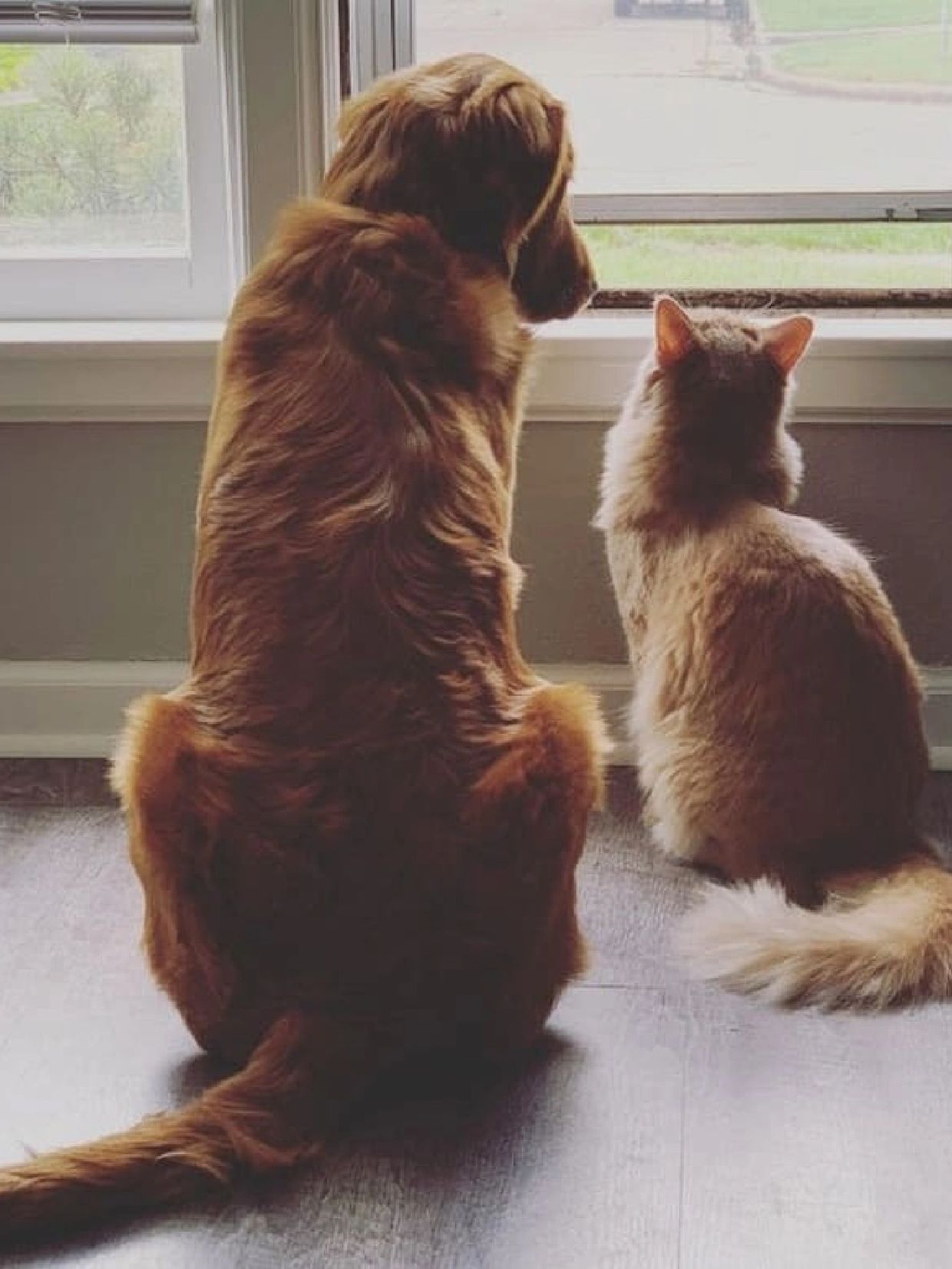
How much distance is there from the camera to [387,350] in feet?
5.48

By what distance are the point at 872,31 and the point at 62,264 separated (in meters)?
1.17

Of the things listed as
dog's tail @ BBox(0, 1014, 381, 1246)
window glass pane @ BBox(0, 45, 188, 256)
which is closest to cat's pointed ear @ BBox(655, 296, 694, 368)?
window glass pane @ BBox(0, 45, 188, 256)

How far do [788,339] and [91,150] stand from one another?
40.9 inches

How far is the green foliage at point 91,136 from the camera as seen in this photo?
2.49 meters

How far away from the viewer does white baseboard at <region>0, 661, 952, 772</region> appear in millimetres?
2590

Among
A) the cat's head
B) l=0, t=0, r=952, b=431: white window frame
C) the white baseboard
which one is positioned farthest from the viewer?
the white baseboard

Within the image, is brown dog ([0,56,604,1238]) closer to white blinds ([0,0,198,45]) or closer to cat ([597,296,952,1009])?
cat ([597,296,952,1009])

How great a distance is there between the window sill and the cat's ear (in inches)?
9.7

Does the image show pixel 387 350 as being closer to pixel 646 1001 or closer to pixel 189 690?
pixel 189 690

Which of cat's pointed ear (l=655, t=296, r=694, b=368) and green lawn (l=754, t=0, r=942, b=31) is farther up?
green lawn (l=754, t=0, r=942, b=31)

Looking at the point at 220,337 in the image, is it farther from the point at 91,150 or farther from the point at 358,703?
the point at 358,703

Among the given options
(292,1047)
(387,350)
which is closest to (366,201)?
(387,350)

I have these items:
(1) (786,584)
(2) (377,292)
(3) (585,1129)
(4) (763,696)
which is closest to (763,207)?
(1) (786,584)

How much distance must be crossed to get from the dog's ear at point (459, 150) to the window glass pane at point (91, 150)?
2.72ft
